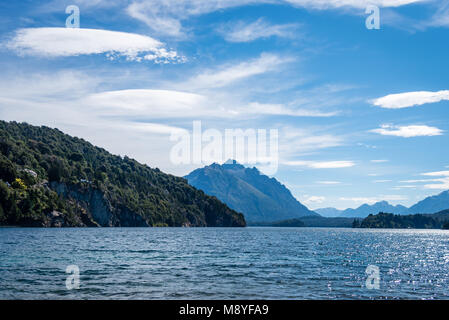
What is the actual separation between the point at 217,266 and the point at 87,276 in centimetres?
2241
